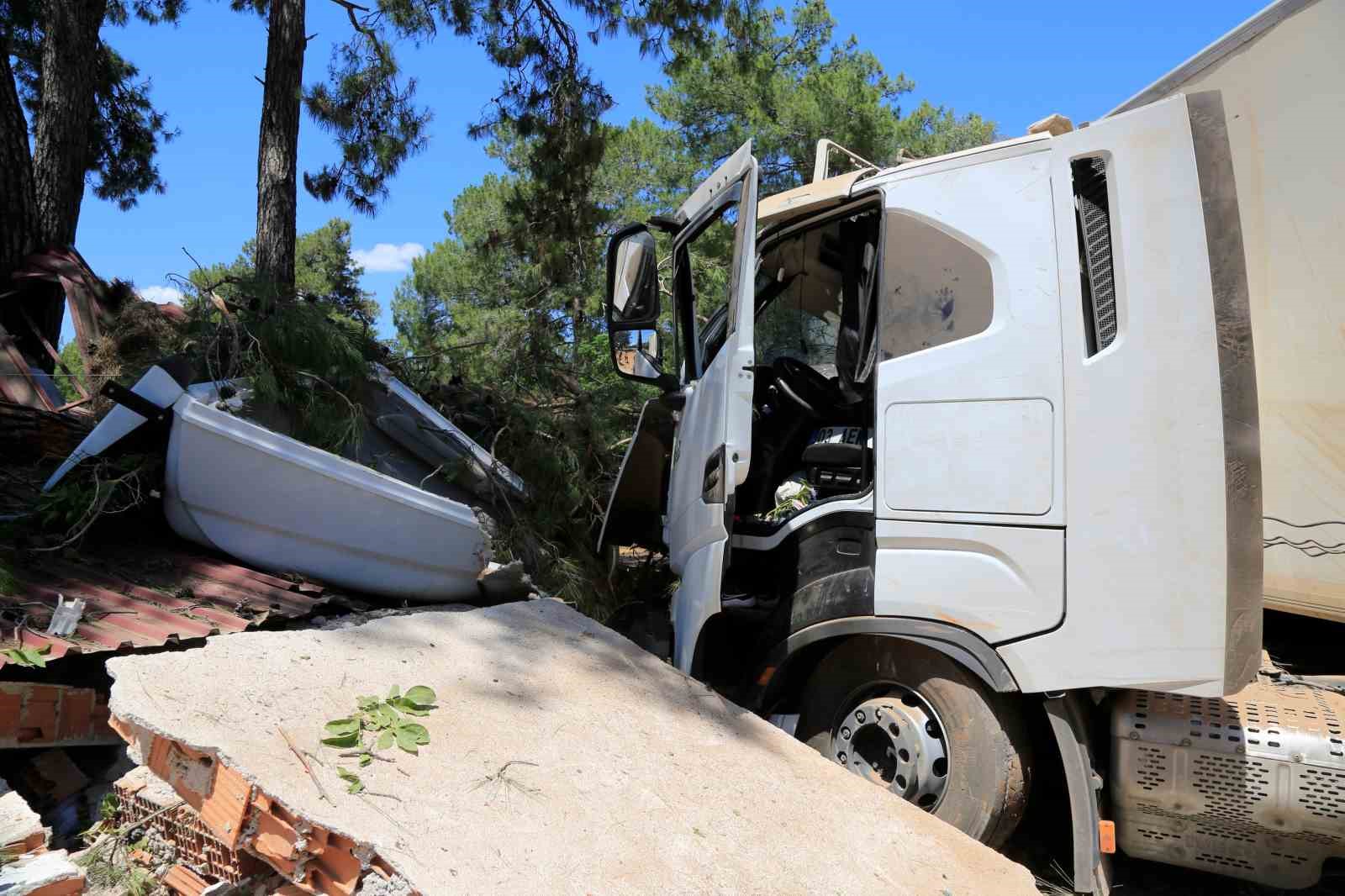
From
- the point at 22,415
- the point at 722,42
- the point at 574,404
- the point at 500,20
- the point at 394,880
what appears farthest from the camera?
the point at 722,42

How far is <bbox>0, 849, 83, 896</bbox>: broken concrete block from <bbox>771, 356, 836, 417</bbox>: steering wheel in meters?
2.99

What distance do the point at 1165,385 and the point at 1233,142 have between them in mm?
998

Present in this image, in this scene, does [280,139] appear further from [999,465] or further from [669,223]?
[999,465]

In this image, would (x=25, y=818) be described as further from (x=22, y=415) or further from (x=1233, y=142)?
(x=1233, y=142)

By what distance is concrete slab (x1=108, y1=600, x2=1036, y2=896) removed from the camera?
2.46 meters

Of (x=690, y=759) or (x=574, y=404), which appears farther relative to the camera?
(x=574, y=404)

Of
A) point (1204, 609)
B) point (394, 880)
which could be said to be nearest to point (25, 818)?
point (394, 880)

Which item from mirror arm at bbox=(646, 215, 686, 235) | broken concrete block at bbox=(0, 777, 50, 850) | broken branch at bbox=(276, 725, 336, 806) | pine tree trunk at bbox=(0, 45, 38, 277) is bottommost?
broken concrete block at bbox=(0, 777, 50, 850)

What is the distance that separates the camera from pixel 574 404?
245 inches

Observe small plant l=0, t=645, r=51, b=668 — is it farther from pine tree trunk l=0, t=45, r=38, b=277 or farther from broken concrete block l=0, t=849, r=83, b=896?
pine tree trunk l=0, t=45, r=38, b=277

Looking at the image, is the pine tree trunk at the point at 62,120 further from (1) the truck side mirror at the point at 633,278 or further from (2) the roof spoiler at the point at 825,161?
(2) the roof spoiler at the point at 825,161

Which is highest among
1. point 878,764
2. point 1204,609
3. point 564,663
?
point 1204,609

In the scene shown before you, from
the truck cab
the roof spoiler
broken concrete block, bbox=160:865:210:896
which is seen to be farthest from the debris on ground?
the roof spoiler

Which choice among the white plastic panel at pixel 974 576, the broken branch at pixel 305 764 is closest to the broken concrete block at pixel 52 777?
the broken branch at pixel 305 764
